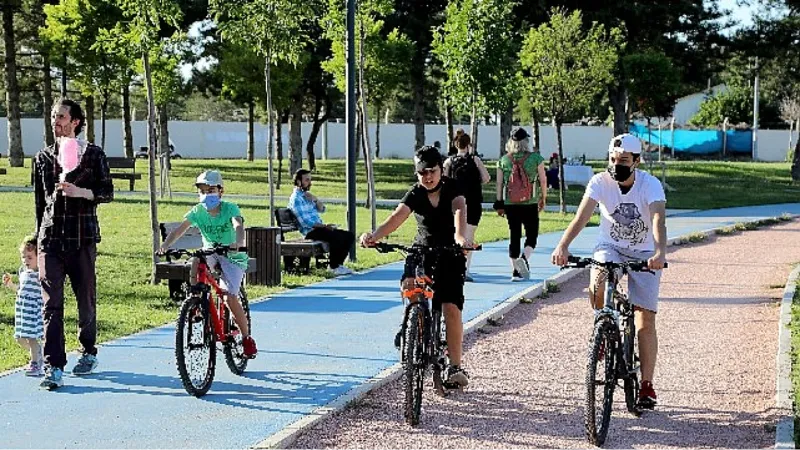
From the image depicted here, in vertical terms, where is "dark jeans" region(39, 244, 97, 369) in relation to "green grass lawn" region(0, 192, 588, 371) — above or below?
above

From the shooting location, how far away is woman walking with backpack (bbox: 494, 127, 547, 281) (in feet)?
48.6

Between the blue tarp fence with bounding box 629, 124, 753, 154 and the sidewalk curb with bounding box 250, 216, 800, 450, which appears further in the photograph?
the blue tarp fence with bounding box 629, 124, 753, 154

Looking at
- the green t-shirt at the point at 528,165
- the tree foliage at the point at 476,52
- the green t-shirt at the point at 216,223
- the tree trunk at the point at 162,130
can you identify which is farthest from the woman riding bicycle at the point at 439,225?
the tree trunk at the point at 162,130

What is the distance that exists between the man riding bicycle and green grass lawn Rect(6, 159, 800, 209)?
26.0 m

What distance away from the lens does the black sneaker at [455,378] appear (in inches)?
326

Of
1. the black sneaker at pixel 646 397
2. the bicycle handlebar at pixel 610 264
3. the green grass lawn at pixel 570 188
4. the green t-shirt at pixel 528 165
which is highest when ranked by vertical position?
the green t-shirt at pixel 528 165

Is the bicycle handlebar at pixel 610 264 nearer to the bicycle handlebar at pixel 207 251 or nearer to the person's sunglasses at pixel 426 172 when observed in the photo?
the person's sunglasses at pixel 426 172

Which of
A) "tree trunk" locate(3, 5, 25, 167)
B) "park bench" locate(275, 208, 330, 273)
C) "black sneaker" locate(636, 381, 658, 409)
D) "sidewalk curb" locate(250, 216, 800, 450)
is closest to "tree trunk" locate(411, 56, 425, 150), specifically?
"tree trunk" locate(3, 5, 25, 167)

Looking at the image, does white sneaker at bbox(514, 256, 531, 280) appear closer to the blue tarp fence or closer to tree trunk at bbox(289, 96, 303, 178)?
tree trunk at bbox(289, 96, 303, 178)

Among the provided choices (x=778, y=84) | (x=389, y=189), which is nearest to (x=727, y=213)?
(x=389, y=189)

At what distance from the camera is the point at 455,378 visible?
8289 mm

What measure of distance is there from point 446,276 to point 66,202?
2.62 meters

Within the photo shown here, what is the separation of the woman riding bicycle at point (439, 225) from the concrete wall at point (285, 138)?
5662 cm

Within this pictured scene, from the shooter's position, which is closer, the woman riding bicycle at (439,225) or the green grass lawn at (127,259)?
the woman riding bicycle at (439,225)
